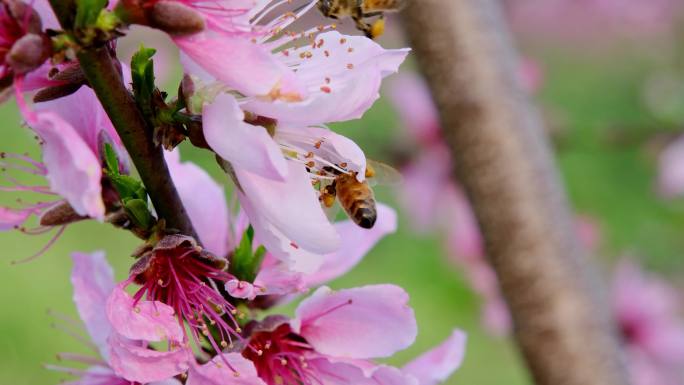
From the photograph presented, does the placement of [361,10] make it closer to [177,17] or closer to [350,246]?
[350,246]

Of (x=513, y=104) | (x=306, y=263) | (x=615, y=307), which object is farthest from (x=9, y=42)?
(x=615, y=307)

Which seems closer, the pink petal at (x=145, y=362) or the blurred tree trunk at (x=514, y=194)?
the pink petal at (x=145, y=362)

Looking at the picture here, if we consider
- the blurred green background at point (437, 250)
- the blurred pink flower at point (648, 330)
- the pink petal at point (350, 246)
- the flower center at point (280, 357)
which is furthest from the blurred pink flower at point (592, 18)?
the flower center at point (280, 357)

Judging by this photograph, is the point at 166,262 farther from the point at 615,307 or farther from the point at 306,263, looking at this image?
the point at 615,307

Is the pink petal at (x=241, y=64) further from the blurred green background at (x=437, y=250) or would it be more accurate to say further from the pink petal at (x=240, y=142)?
the blurred green background at (x=437, y=250)

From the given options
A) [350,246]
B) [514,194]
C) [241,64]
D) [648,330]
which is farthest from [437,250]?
[241,64]

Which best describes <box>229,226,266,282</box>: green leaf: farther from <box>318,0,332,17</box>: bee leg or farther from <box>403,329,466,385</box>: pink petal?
<box>318,0,332,17</box>: bee leg

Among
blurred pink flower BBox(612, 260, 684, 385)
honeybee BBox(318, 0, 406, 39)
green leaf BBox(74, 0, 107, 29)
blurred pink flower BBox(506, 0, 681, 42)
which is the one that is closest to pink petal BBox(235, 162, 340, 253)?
green leaf BBox(74, 0, 107, 29)
